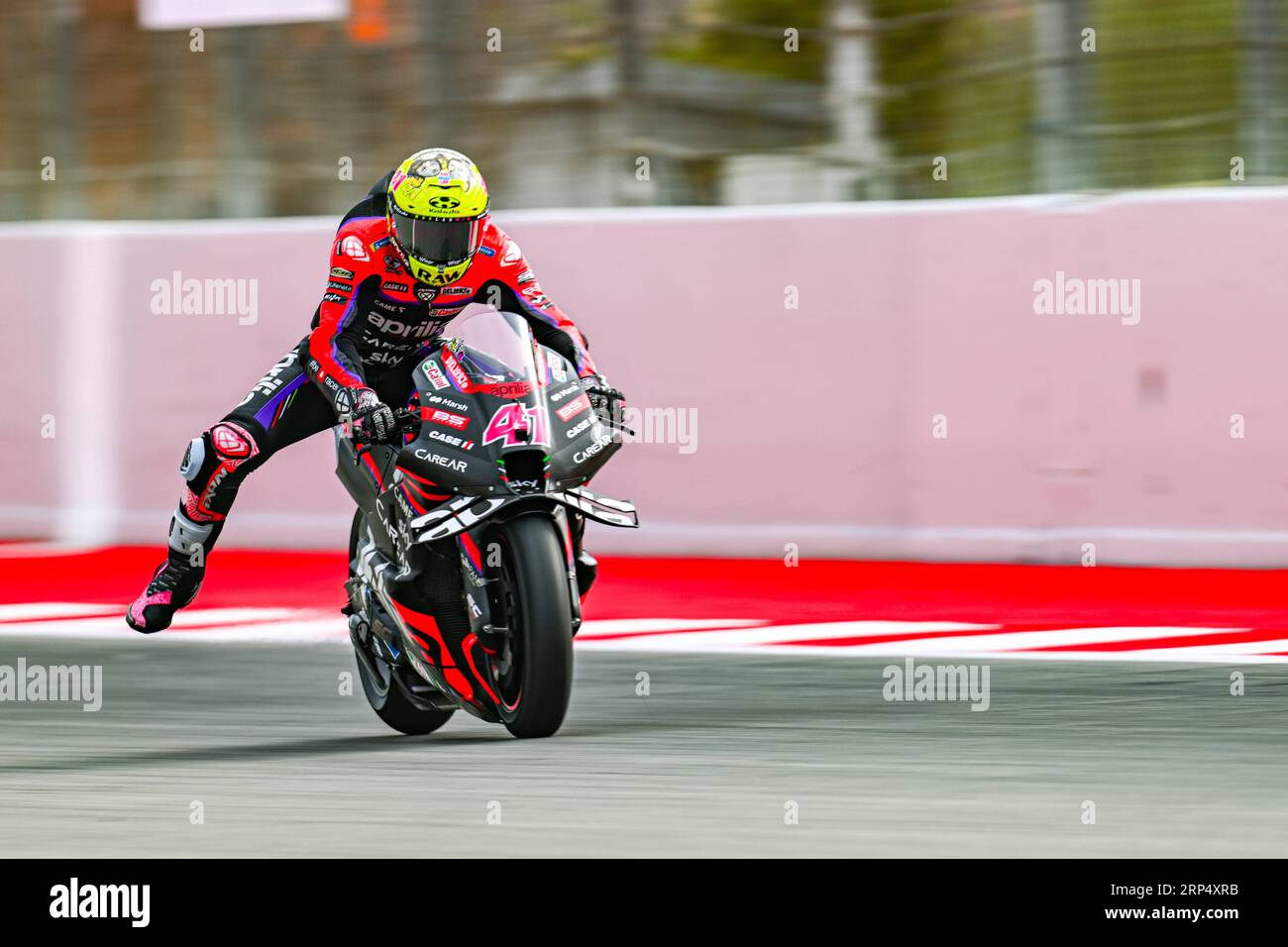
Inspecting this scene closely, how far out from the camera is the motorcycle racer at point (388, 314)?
6.75 metres

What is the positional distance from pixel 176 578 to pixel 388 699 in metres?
1.16

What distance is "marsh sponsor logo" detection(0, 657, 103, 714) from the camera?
828 cm

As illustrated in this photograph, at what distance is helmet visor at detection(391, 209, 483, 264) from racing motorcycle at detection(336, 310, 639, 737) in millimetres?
264

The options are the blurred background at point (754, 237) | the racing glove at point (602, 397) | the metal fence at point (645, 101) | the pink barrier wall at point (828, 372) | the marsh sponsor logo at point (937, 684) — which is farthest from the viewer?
the metal fence at point (645, 101)

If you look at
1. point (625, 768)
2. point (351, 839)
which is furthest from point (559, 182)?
point (351, 839)

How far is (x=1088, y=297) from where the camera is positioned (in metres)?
11.6

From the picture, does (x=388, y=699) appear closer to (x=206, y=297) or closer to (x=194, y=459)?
(x=194, y=459)

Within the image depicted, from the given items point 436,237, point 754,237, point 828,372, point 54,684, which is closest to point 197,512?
point 54,684

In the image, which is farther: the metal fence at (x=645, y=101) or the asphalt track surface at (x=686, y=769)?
the metal fence at (x=645, y=101)

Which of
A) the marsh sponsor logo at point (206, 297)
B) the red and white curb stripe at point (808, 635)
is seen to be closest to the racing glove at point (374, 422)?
the red and white curb stripe at point (808, 635)

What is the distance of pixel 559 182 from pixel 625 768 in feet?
24.6

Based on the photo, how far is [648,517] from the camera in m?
12.7

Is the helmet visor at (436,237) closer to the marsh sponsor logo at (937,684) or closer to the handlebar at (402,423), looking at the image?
the handlebar at (402,423)

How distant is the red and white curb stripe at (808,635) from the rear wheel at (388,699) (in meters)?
2.15
